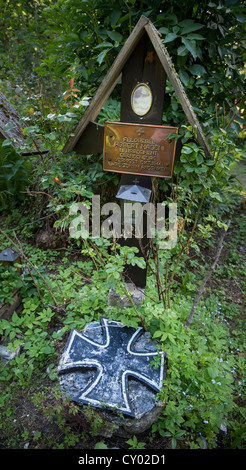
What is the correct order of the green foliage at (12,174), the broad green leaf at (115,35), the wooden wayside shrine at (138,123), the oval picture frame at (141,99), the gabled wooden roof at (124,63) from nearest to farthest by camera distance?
1. the gabled wooden roof at (124,63)
2. the wooden wayside shrine at (138,123)
3. the oval picture frame at (141,99)
4. the broad green leaf at (115,35)
5. the green foliage at (12,174)

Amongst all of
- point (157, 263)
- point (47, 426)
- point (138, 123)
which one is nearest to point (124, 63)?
point (138, 123)

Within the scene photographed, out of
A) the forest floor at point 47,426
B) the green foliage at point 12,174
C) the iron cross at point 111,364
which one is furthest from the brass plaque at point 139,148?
the green foliage at point 12,174

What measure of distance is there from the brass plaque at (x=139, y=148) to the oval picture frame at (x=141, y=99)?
114mm

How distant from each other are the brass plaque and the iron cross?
128 cm

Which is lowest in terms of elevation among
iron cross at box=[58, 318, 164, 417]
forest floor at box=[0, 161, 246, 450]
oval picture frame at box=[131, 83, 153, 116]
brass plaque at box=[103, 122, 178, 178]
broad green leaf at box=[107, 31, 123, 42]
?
forest floor at box=[0, 161, 246, 450]

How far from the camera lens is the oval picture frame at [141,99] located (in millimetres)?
1852

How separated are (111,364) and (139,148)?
1.58 m

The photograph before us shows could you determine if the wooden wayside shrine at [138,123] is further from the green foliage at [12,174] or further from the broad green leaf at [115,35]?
the green foliage at [12,174]

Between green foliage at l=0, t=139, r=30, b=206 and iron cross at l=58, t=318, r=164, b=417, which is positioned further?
green foliage at l=0, t=139, r=30, b=206

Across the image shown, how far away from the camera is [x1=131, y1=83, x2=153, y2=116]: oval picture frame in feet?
6.08

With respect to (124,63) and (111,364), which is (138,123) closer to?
(124,63)

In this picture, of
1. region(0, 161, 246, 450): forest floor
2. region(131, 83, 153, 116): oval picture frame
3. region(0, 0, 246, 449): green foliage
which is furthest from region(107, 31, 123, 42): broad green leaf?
region(0, 161, 246, 450): forest floor

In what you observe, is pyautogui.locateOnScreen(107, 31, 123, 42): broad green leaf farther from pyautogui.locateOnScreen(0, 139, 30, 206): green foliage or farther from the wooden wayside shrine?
pyautogui.locateOnScreen(0, 139, 30, 206): green foliage

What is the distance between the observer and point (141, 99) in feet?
6.20
